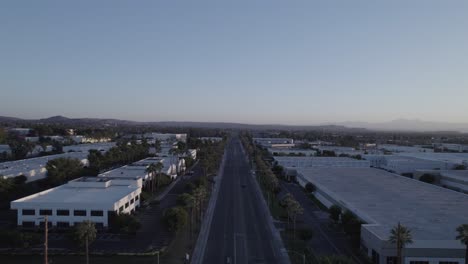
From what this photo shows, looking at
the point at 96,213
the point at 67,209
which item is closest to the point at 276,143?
the point at 96,213

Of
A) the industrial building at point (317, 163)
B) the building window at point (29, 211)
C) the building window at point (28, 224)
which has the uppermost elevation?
the industrial building at point (317, 163)

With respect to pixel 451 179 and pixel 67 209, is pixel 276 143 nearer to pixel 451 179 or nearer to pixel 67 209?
pixel 451 179

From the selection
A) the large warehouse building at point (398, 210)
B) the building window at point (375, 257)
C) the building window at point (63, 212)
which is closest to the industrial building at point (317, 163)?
the large warehouse building at point (398, 210)

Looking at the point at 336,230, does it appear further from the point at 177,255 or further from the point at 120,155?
the point at 120,155

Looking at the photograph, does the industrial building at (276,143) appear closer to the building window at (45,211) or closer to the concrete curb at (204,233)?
the concrete curb at (204,233)

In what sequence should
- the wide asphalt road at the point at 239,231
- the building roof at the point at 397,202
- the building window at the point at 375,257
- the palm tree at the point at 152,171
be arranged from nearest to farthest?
1. the building window at the point at 375,257
2. the wide asphalt road at the point at 239,231
3. the building roof at the point at 397,202
4. the palm tree at the point at 152,171

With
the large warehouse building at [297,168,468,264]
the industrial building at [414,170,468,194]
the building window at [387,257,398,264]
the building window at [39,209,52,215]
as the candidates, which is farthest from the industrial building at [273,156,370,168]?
the building window at [387,257,398,264]

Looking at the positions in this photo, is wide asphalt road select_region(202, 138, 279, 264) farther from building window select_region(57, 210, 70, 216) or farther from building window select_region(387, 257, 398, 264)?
building window select_region(57, 210, 70, 216)

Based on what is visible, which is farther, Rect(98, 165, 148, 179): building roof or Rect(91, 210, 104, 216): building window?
Rect(98, 165, 148, 179): building roof
